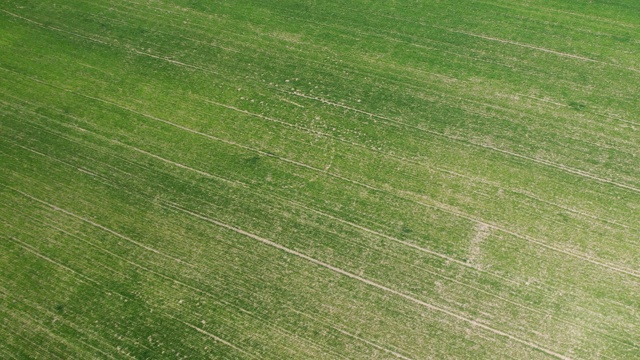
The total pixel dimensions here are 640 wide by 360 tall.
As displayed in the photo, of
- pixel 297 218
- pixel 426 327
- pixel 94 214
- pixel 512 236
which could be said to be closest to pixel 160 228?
pixel 94 214

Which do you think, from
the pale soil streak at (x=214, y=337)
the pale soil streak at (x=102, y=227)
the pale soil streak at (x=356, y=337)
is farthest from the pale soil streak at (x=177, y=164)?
the pale soil streak at (x=356, y=337)

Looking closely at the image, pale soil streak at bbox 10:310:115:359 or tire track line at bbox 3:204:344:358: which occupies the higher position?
tire track line at bbox 3:204:344:358

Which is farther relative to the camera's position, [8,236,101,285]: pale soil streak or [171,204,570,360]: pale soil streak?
[8,236,101,285]: pale soil streak

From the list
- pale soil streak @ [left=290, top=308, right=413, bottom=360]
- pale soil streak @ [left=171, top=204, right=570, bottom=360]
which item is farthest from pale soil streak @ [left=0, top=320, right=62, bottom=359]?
pale soil streak @ [left=290, top=308, right=413, bottom=360]

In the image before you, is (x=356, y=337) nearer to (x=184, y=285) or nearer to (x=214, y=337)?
(x=214, y=337)

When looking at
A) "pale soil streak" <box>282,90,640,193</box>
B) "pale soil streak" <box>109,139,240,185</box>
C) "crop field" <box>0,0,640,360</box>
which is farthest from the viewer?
"pale soil streak" <box>109,139,240,185</box>

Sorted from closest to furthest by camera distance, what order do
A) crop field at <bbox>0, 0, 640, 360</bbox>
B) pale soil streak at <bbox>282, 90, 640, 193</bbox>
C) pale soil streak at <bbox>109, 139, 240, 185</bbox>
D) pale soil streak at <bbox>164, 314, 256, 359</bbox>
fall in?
1. pale soil streak at <bbox>164, 314, 256, 359</bbox>
2. crop field at <bbox>0, 0, 640, 360</bbox>
3. pale soil streak at <bbox>282, 90, 640, 193</bbox>
4. pale soil streak at <bbox>109, 139, 240, 185</bbox>

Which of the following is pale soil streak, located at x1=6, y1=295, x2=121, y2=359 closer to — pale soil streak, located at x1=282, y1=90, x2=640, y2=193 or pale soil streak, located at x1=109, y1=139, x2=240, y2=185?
pale soil streak, located at x1=109, y1=139, x2=240, y2=185

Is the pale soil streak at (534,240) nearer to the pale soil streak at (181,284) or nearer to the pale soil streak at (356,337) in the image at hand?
the pale soil streak at (356,337)

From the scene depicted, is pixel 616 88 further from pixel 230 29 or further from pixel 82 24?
pixel 82 24
